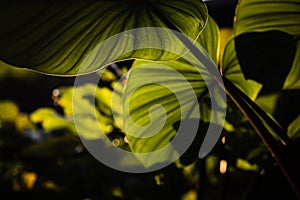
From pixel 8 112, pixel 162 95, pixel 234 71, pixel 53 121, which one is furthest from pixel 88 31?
pixel 8 112

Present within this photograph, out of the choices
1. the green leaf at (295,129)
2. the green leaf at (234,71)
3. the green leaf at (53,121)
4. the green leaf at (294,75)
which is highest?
the green leaf at (294,75)

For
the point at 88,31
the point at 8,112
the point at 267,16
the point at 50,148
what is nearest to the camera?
the point at 88,31

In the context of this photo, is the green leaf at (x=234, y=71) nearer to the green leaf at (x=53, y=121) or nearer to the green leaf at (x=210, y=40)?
the green leaf at (x=210, y=40)

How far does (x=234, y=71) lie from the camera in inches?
34.4

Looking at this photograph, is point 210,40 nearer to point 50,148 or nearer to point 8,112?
point 50,148

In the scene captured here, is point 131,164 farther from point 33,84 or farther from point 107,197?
point 33,84

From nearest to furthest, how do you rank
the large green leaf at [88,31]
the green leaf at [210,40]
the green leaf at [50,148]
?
the large green leaf at [88,31], the green leaf at [210,40], the green leaf at [50,148]

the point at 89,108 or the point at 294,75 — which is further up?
the point at 294,75

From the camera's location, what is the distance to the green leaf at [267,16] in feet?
2.35

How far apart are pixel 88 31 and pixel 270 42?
0.35 metres

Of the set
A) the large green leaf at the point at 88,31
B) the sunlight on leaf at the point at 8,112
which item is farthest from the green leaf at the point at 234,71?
the sunlight on leaf at the point at 8,112

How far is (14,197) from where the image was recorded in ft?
3.74

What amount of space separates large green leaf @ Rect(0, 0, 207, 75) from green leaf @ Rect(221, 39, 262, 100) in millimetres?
212

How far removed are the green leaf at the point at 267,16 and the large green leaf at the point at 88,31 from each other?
147 millimetres
